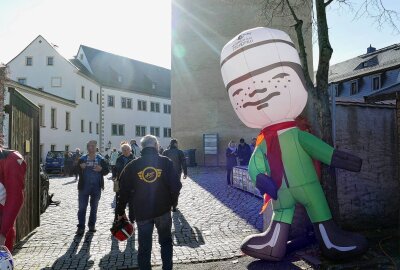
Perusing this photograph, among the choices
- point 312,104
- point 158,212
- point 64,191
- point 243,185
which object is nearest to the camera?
point 158,212

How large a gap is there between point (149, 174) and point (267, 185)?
1492 millimetres

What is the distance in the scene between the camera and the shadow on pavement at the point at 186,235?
7098 mm

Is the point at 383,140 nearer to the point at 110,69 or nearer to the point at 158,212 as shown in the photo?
the point at 158,212

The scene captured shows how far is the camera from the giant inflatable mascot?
5.15m

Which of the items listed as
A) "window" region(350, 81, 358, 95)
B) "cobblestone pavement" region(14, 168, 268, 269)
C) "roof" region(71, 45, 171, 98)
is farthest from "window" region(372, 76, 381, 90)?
"roof" region(71, 45, 171, 98)

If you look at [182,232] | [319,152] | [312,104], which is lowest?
[182,232]

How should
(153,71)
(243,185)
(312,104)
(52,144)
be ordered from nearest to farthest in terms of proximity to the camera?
(312,104) < (243,185) < (52,144) < (153,71)

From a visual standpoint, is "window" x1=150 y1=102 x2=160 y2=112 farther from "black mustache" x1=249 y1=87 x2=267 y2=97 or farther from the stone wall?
"black mustache" x1=249 y1=87 x2=267 y2=97

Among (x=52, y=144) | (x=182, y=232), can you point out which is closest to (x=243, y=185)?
(x=182, y=232)

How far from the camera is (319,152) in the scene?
5113 millimetres

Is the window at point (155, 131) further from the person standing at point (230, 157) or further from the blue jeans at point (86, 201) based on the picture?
the blue jeans at point (86, 201)

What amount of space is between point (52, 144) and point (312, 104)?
33.2 m

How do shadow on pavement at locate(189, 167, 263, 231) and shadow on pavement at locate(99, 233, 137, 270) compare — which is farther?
shadow on pavement at locate(189, 167, 263, 231)

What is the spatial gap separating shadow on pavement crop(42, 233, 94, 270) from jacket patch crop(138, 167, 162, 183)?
186 cm
